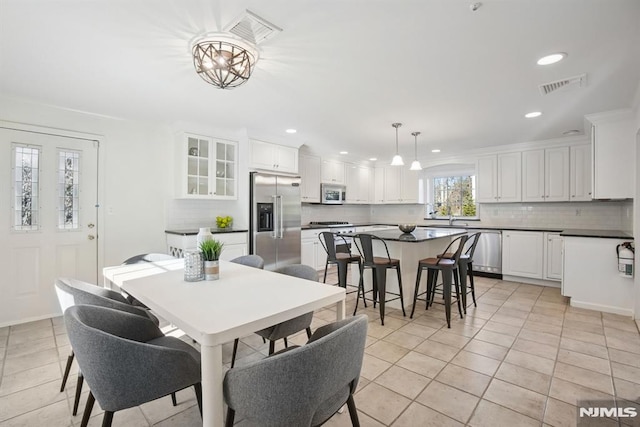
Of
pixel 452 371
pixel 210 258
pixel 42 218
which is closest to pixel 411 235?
pixel 452 371

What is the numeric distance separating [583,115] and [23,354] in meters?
6.30

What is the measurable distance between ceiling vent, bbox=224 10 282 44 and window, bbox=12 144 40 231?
9.79 feet

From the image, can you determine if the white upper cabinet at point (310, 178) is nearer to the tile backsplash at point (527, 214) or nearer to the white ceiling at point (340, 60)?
the tile backsplash at point (527, 214)

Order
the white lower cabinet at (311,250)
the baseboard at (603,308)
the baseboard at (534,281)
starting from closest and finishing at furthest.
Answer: the baseboard at (603,308), the baseboard at (534,281), the white lower cabinet at (311,250)

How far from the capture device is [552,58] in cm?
233

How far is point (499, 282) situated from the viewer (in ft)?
16.5

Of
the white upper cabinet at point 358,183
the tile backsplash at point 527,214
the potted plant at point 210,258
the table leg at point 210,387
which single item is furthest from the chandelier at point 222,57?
the white upper cabinet at point 358,183

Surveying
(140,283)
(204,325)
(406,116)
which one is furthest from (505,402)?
(406,116)

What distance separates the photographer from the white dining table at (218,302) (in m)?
1.14

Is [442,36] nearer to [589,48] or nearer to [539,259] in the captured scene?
[589,48]

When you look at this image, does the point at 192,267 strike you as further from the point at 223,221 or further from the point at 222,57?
the point at 223,221

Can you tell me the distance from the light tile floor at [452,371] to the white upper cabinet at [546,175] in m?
2.17

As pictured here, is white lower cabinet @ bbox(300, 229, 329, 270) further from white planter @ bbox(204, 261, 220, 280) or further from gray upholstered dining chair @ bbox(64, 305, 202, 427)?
gray upholstered dining chair @ bbox(64, 305, 202, 427)

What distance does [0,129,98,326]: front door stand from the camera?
10.5 ft
